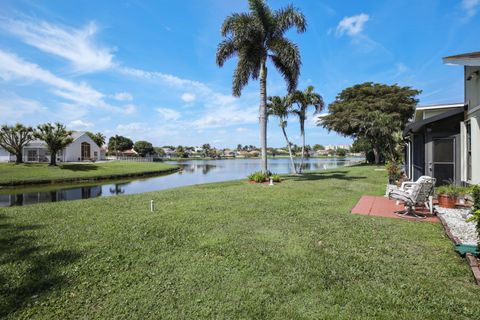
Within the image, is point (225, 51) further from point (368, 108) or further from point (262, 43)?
point (368, 108)

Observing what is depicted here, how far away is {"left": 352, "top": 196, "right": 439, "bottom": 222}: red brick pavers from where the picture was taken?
6379 mm

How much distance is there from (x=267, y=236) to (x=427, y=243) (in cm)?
273

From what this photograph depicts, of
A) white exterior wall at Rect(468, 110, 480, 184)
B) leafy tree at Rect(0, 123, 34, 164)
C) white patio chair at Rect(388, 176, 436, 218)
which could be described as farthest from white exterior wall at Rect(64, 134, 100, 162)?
white exterior wall at Rect(468, 110, 480, 184)

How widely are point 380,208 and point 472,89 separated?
4879 mm

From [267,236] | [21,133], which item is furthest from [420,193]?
[21,133]

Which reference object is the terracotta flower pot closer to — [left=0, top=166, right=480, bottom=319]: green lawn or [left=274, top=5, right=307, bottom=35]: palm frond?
[left=0, top=166, right=480, bottom=319]: green lawn

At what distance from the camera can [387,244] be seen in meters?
4.41

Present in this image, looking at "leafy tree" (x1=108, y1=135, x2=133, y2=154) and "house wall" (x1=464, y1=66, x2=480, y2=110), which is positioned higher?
"leafy tree" (x1=108, y1=135, x2=133, y2=154)

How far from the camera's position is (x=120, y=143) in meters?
91.6

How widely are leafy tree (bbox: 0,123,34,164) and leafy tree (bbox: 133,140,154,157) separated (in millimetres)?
59029

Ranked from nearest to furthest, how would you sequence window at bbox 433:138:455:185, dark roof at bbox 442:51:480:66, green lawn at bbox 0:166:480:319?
green lawn at bbox 0:166:480:319 → dark roof at bbox 442:51:480:66 → window at bbox 433:138:455:185

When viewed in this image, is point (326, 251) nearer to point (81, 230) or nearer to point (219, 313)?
point (219, 313)

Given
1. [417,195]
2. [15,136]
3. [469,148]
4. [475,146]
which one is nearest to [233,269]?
[417,195]

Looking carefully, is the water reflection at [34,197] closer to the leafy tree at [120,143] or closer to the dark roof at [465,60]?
the dark roof at [465,60]
